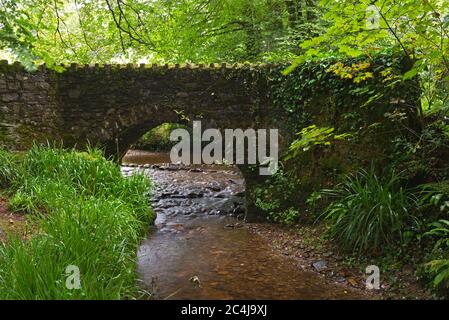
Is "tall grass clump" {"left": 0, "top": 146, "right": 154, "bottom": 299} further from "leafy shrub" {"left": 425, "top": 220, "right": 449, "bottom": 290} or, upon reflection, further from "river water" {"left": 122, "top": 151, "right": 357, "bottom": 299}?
"leafy shrub" {"left": 425, "top": 220, "right": 449, "bottom": 290}

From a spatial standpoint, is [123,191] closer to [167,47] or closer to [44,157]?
[44,157]

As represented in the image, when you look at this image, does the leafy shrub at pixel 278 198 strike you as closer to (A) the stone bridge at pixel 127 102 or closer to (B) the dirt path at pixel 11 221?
(A) the stone bridge at pixel 127 102

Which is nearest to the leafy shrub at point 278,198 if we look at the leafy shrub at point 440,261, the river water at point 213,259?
the river water at point 213,259

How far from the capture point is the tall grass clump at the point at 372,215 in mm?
4453

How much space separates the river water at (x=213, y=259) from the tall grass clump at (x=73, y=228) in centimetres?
39

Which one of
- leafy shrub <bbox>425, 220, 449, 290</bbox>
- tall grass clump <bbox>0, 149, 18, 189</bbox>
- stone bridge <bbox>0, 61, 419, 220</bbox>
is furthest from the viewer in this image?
stone bridge <bbox>0, 61, 419, 220</bbox>

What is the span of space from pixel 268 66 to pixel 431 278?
4488 millimetres

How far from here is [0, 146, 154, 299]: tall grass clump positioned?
9.84 ft

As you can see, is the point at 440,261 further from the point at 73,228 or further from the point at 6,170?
the point at 6,170

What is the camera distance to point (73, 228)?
3773mm

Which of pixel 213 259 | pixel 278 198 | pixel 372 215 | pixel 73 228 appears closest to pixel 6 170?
pixel 73 228

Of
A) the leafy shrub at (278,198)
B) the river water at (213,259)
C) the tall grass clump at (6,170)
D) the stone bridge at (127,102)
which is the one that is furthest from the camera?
the stone bridge at (127,102)

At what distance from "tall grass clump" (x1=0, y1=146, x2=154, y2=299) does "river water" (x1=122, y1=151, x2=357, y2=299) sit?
387 millimetres

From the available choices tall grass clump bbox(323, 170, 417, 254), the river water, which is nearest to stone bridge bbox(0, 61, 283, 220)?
the river water
